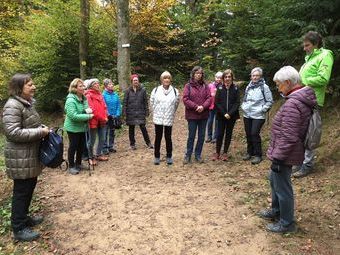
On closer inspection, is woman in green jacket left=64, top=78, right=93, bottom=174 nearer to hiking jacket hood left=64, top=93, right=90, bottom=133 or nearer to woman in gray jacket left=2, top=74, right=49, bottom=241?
hiking jacket hood left=64, top=93, right=90, bottom=133

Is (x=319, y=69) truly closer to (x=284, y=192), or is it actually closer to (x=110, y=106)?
(x=284, y=192)

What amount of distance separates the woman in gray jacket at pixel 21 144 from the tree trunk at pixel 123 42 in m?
7.22

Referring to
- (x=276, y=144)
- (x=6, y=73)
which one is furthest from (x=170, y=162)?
(x=6, y=73)

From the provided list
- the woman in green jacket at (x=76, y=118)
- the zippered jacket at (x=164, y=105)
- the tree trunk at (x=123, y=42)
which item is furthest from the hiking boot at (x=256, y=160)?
the tree trunk at (x=123, y=42)

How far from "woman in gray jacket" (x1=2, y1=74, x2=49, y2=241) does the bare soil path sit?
1.98 feet

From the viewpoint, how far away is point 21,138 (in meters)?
4.59

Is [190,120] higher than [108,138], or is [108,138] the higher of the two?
[190,120]

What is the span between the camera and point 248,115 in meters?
7.75

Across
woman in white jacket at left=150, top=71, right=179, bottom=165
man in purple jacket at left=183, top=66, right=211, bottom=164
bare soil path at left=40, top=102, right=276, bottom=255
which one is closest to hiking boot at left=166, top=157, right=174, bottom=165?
bare soil path at left=40, top=102, right=276, bottom=255

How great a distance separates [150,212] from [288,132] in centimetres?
246

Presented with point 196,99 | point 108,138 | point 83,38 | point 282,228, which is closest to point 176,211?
point 282,228

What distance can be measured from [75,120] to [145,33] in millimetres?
10178

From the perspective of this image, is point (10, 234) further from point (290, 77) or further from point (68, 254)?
point (290, 77)

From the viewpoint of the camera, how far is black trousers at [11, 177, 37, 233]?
4.80 m
